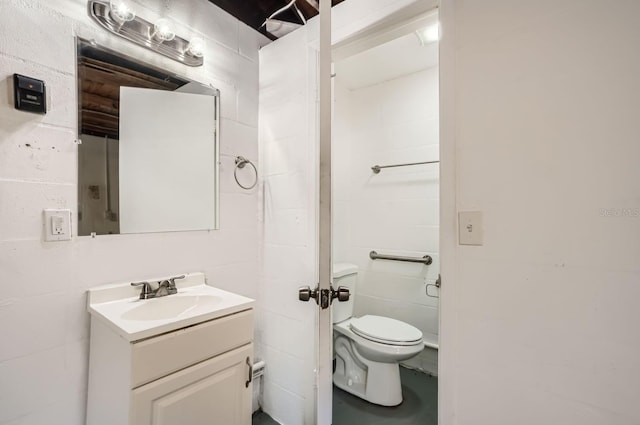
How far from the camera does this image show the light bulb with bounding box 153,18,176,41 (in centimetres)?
126

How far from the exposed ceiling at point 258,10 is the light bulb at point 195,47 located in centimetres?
30

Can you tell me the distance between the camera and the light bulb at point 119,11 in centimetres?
115

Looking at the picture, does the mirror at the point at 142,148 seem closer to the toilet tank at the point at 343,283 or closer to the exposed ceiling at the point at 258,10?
the exposed ceiling at the point at 258,10

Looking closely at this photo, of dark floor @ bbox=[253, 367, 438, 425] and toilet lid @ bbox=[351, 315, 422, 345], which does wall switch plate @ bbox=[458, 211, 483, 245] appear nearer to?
toilet lid @ bbox=[351, 315, 422, 345]

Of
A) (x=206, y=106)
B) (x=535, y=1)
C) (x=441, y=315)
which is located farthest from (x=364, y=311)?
(x=535, y=1)

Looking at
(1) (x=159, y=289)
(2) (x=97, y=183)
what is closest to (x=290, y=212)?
(1) (x=159, y=289)

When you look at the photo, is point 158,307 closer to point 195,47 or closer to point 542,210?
point 195,47

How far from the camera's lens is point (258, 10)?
1.67 metres

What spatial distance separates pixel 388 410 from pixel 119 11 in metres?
2.47

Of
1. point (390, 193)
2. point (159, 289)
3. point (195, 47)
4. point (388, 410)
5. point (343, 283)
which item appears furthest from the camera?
point (390, 193)

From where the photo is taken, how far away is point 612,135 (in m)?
0.81

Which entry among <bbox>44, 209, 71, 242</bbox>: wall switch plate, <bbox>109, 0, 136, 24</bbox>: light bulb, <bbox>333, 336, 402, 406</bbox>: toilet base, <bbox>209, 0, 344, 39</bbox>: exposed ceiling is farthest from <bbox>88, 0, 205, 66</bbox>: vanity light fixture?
<bbox>333, 336, 402, 406</bbox>: toilet base

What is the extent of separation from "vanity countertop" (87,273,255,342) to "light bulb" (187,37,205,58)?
3.70 ft

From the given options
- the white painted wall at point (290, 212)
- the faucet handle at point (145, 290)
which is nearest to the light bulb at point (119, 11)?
the white painted wall at point (290, 212)
